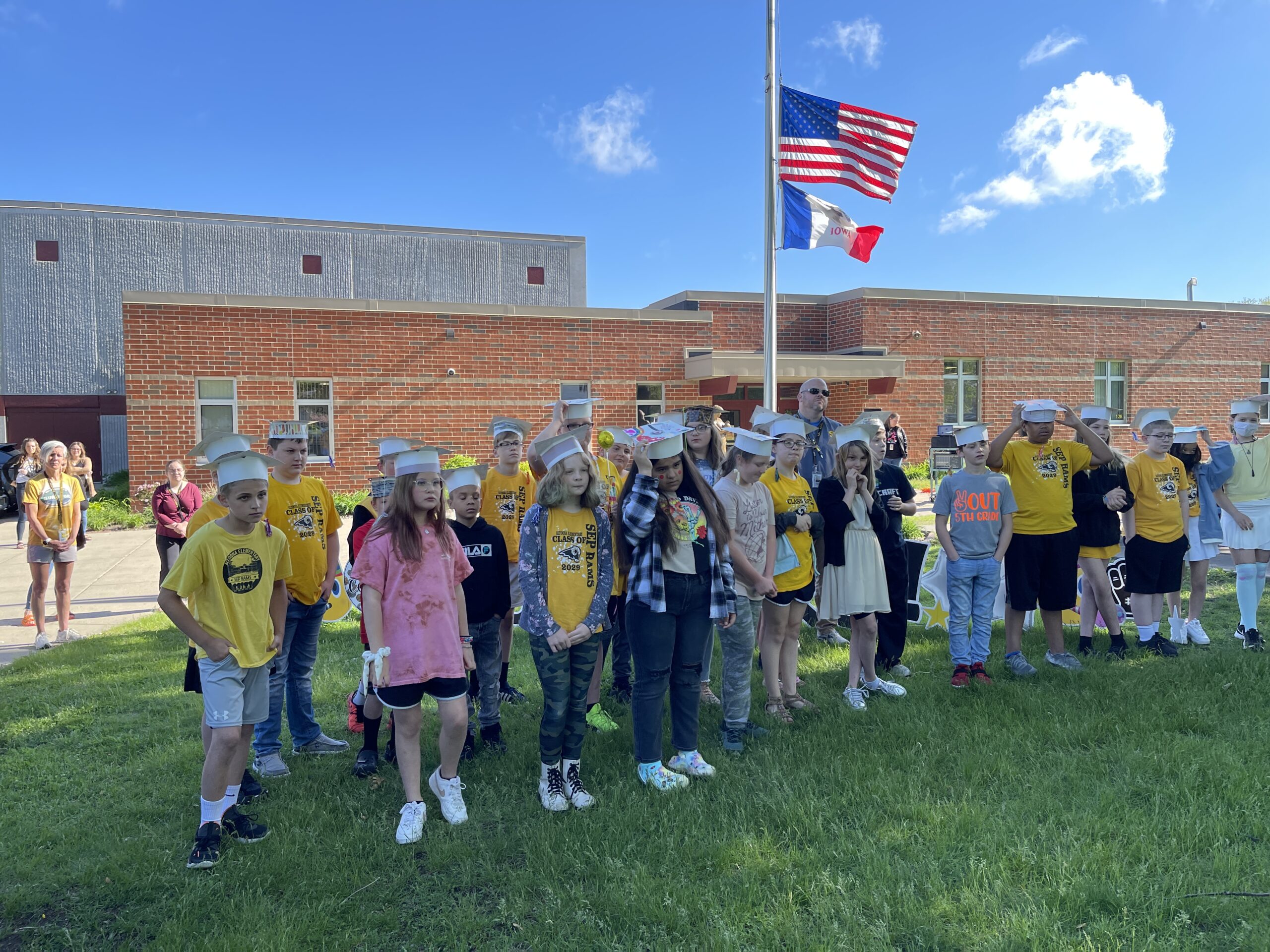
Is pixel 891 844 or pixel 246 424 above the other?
pixel 246 424

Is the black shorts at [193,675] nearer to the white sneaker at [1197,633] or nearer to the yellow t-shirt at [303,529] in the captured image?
the yellow t-shirt at [303,529]

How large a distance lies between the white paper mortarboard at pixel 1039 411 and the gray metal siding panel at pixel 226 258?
3147cm

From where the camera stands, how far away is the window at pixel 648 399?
20234 millimetres

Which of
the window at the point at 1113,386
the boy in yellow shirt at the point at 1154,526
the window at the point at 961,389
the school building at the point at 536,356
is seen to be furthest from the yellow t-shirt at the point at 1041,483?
the window at the point at 1113,386

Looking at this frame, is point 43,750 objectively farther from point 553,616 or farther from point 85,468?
point 85,468

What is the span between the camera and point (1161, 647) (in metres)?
6.35

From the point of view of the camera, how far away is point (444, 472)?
4.66m

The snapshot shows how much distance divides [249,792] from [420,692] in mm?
1184

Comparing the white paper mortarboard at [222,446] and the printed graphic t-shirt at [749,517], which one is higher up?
the white paper mortarboard at [222,446]

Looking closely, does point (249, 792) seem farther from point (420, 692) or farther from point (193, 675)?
point (420, 692)

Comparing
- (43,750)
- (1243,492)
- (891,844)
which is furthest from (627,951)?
(1243,492)

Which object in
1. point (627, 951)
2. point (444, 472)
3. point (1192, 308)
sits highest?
point (1192, 308)

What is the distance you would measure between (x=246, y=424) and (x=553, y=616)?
53.5 feet

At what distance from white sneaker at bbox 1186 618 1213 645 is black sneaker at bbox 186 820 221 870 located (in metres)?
7.17
